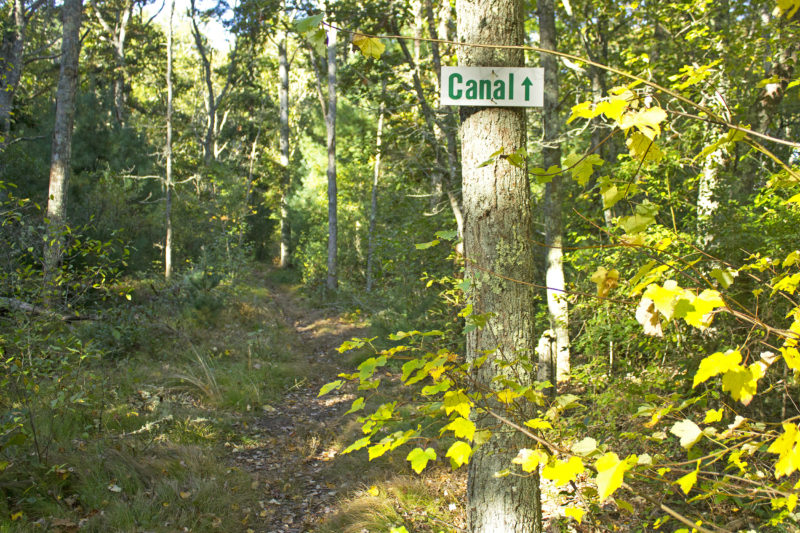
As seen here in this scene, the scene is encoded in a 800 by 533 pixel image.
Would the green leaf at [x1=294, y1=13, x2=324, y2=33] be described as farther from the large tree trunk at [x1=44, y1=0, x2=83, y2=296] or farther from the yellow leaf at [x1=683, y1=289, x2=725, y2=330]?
the large tree trunk at [x1=44, y1=0, x2=83, y2=296]

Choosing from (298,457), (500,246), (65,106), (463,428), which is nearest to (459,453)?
(463,428)

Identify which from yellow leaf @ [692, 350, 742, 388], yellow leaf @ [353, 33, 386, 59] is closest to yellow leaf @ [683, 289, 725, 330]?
yellow leaf @ [692, 350, 742, 388]

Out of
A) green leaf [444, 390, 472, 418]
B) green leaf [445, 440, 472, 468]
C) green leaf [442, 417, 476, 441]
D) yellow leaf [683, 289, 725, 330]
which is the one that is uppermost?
yellow leaf [683, 289, 725, 330]

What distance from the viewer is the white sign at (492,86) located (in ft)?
7.43

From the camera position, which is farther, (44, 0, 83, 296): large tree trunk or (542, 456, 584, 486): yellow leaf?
(44, 0, 83, 296): large tree trunk

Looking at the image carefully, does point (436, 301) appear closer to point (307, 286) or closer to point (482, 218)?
point (482, 218)

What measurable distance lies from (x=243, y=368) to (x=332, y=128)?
9.78 m

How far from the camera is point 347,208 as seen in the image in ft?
62.6

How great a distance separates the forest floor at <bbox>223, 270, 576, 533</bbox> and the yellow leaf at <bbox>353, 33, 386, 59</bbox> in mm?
2789

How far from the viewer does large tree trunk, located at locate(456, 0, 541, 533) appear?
232cm

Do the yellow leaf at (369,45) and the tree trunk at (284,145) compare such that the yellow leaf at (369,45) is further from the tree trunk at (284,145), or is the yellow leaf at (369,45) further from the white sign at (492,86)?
the tree trunk at (284,145)

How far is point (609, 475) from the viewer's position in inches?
46.0

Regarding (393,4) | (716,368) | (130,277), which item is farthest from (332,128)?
(716,368)

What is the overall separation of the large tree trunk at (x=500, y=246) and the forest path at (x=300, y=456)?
2077 mm
